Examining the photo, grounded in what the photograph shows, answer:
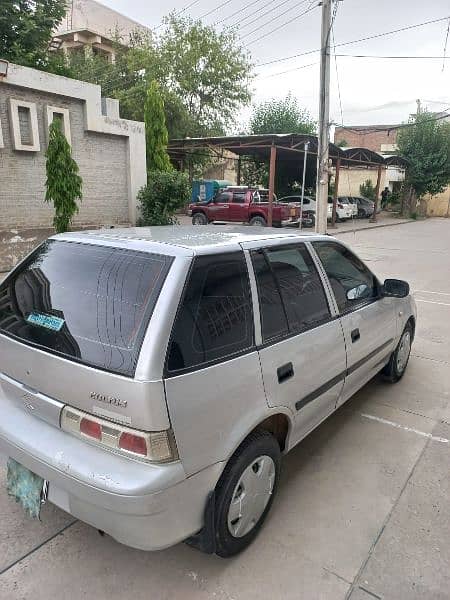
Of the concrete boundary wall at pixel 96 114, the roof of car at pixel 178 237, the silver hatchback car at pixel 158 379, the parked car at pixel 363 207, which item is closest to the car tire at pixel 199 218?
the concrete boundary wall at pixel 96 114

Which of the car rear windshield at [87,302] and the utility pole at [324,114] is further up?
the utility pole at [324,114]

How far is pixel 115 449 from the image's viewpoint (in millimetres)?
1762

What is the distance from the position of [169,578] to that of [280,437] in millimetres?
914

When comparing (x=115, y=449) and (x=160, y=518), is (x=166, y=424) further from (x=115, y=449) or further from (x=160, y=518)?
(x=160, y=518)

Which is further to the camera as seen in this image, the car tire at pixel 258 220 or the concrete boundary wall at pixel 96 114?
the car tire at pixel 258 220

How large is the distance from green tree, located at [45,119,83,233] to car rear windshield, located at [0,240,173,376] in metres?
6.58

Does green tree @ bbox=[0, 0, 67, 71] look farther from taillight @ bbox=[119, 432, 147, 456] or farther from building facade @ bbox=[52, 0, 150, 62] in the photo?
building facade @ bbox=[52, 0, 150, 62]

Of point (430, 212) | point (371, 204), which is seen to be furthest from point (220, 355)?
point (430, 212)

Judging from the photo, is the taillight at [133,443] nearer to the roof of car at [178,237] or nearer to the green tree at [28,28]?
the roof of car at [178,237]

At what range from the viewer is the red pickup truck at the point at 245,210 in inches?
680

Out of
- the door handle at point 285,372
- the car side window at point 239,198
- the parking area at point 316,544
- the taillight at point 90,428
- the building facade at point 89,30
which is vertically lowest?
the parking area at point 316,544

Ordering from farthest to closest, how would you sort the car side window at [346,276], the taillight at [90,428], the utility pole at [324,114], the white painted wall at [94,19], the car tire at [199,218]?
the white painted wall at [94,19]
the car tire at [199,218]
the utility pole at [324,114]
the car side window at [346,276]
the taillight at [90,428]

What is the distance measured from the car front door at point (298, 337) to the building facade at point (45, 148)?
772cm

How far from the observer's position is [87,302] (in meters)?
2.01
